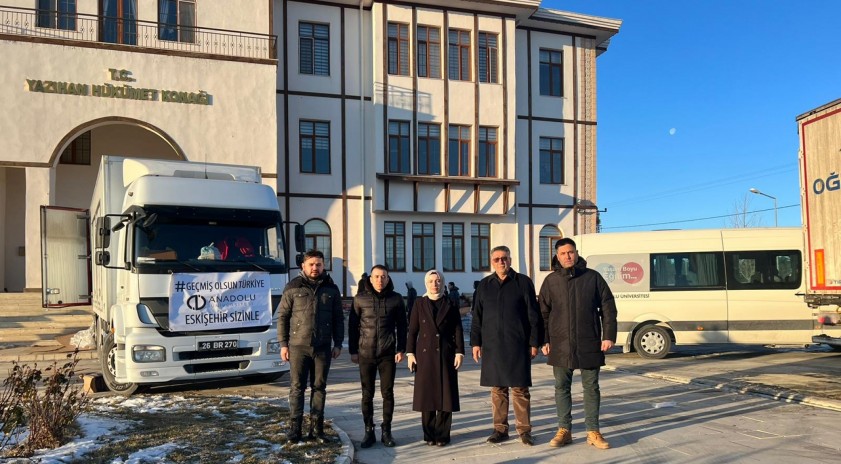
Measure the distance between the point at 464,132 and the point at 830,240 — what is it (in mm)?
16196

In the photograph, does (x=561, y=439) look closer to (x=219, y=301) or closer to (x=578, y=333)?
(x=578, y=333)

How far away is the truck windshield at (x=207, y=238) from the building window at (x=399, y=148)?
14510mm

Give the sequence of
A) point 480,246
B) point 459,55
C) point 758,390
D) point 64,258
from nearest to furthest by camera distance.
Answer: point 758,390
point 64,258
point 459,55
point 480,246

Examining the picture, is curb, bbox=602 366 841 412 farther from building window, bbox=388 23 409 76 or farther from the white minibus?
building window, bbox=388 23 409 76

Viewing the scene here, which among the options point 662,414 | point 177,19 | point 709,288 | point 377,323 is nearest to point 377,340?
point 377,323

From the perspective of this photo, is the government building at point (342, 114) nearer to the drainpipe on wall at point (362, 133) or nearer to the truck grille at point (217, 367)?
the drainpipe on wall at point (362, 133)

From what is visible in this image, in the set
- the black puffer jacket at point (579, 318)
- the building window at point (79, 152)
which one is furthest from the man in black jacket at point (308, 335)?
the building window at point (79, 152)

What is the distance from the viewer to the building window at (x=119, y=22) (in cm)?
2045

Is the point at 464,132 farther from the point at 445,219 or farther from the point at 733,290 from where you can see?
the point at 733,290

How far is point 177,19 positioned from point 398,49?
24.8 ft

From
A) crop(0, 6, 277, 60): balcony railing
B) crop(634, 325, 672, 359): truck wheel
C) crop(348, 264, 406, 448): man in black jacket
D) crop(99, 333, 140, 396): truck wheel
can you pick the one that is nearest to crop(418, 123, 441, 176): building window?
crop(0, 6, 277, 60): balcony railing

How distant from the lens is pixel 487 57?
25.3 m

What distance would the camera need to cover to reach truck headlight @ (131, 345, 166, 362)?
858 centimetres

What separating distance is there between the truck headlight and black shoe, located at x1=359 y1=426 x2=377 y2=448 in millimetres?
3535
